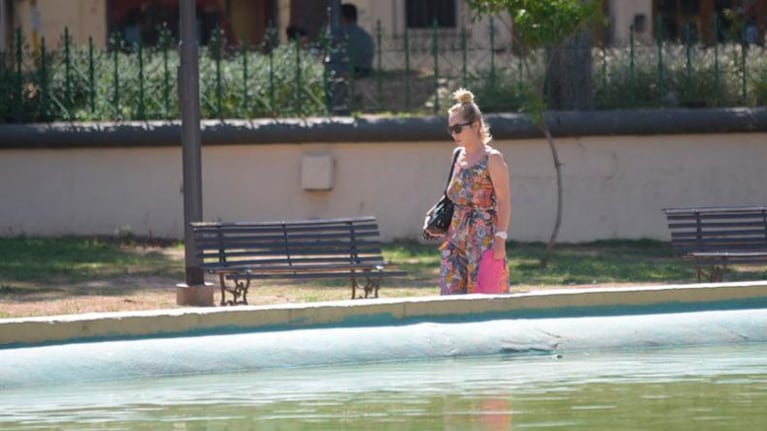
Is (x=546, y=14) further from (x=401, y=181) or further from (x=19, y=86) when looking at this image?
(x=19, y=86)

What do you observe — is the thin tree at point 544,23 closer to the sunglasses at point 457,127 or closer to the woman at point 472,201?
the woman at point 472,201

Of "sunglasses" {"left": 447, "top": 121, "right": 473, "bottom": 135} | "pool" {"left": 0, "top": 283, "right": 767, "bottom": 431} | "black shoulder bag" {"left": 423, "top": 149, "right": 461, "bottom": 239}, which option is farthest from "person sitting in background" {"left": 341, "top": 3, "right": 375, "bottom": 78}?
"pool" {"left": 0, "top": 283, "right": 767, "bottom": 431}

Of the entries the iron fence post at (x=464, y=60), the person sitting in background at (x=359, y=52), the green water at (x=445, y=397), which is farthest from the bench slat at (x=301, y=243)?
the person sitting in background at (x=359, y=52)

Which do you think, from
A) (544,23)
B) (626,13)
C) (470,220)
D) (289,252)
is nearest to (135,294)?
(289,252)

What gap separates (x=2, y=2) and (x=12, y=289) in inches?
555

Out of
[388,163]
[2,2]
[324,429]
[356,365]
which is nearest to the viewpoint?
[324,429]

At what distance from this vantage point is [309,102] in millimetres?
17797

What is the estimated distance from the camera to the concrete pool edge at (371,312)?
30.4ft

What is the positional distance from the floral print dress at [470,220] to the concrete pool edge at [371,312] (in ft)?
1.77

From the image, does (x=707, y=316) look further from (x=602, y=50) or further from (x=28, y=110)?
(x=28, y=110)

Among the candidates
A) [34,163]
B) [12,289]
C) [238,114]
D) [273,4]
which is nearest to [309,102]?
[238,114]

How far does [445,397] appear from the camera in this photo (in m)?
8.62

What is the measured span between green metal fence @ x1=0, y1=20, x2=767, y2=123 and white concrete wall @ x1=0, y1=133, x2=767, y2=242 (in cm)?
53

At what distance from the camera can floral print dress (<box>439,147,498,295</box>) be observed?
10.4 m
